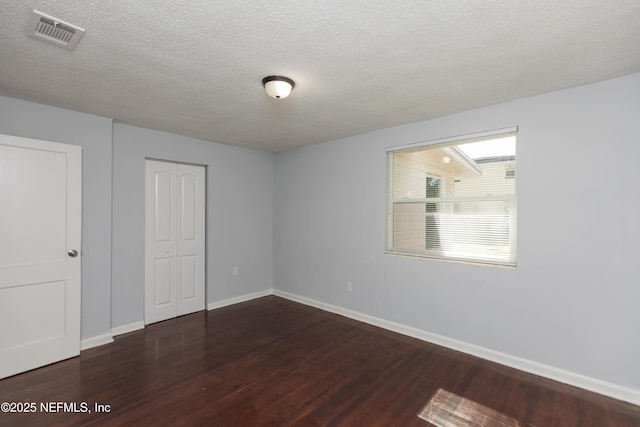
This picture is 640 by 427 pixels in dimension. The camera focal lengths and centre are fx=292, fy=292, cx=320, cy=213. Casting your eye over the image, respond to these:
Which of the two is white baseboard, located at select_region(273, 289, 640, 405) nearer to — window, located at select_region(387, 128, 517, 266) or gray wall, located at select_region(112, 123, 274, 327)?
window, located at select_region(387, 128, 517, 266)

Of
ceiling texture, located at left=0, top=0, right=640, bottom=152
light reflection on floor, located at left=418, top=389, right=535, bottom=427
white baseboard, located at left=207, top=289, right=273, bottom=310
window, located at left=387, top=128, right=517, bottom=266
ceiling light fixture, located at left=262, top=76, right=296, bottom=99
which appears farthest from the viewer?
white baseboard, located at left=207, top=289, right=273, bottom=310

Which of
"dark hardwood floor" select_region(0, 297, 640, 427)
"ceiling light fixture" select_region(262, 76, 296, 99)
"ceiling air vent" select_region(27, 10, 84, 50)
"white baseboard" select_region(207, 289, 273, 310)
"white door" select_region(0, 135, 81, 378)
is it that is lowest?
"dark hardwood floor" select_region(0, 297, 640, 427)

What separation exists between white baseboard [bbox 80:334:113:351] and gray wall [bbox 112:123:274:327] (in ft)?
0.88

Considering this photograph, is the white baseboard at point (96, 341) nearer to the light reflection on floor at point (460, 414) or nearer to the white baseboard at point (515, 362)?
the white baseboard at point (515, 362)

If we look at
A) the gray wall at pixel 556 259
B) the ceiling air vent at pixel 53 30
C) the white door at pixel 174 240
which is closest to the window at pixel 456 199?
the gray wall at pixel 556 259

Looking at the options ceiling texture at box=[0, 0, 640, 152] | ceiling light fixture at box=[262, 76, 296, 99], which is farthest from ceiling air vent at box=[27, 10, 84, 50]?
ceiling light fixture at box=[262, 76, 296, 99]

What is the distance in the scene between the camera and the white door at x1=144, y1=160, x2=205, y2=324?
3871mm

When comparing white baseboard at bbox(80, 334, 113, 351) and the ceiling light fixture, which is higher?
the ceiling light fixture

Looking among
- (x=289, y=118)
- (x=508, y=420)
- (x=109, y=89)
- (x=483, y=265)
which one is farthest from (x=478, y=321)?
(x=109, y=89)

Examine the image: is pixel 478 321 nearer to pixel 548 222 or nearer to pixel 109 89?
pixel 548 222

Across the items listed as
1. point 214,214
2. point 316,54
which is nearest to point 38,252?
point 214,214

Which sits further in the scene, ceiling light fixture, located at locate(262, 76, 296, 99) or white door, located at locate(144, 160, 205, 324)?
white door, located at locate(144, 160, 205, 324)

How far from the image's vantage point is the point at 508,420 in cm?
205

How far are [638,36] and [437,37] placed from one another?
123 cm
